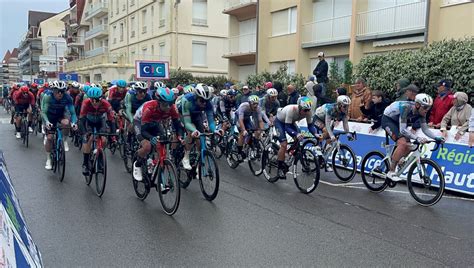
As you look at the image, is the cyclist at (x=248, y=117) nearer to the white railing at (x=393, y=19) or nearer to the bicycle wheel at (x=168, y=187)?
the bicycle wheel at (x=168, y=187)

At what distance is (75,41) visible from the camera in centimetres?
6762

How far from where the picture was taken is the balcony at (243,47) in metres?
26.7

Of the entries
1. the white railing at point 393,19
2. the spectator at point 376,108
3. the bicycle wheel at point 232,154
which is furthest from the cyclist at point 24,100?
the white railing at point 393,19

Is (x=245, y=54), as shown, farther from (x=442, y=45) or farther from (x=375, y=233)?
(x=375, y=233)

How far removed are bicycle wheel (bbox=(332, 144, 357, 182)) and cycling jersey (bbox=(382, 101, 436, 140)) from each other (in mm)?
1238

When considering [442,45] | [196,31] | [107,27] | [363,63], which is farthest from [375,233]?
[107,27]

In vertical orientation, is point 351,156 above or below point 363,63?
below

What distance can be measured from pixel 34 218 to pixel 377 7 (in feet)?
53.7

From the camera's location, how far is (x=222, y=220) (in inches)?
231

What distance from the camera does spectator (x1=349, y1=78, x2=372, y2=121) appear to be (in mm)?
10548

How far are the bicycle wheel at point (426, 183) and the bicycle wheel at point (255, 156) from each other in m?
3.26

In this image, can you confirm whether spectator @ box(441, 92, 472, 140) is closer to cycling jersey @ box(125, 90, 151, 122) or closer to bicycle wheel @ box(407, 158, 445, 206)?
bicycle wheel @ box(407, 158, 445, 206)

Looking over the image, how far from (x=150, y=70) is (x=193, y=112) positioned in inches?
490

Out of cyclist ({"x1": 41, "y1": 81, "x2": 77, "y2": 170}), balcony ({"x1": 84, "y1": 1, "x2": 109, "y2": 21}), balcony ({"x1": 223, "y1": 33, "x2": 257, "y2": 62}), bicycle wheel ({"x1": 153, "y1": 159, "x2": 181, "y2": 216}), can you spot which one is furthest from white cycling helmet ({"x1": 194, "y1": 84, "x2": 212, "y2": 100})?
balcony ({"x1": 84, "y1": 1, "x2": 109, "y2": 21})
